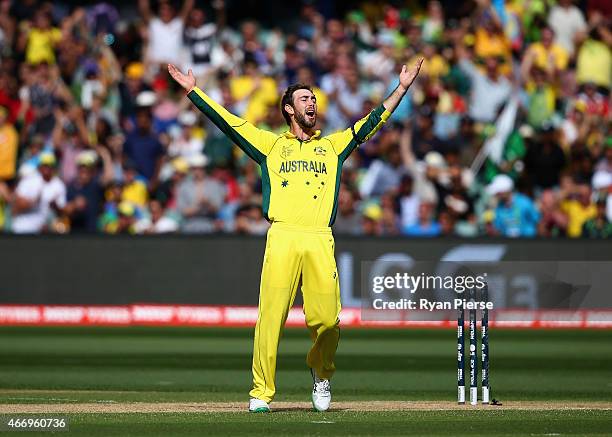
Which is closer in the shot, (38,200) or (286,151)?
(286,151)

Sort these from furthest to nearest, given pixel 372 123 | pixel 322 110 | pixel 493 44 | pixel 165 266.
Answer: pixel 493 44, pixel 322 110, pixel 165 266, pixel 372 123

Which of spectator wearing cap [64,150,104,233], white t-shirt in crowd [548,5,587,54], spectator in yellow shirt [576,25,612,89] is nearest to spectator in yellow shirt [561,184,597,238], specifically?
spectator in yellow shirt [576,25,612,89]

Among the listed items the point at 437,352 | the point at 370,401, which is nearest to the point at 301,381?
→ the point at 370,401

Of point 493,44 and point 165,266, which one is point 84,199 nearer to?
point 165,266

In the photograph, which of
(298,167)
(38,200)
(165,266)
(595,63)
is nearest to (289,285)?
(298,167)

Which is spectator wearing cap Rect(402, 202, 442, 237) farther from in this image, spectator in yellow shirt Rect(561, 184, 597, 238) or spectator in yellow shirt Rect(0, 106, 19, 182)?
spectator in yellow shirt Rect(0, 106, 19, 182)

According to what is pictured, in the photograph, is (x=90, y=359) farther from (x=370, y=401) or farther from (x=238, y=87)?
(x=238, y=87)

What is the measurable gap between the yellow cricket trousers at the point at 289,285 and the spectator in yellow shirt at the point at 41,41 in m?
12.4

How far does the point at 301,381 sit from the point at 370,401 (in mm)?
1899

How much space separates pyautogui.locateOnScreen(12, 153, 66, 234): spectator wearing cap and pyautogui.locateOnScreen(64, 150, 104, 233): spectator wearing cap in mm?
136

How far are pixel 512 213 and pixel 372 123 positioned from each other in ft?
31.5

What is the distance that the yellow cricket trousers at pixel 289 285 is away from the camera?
29.6 ft

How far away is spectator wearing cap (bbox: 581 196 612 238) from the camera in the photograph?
18266 millimetres

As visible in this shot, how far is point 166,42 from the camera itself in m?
20.6
